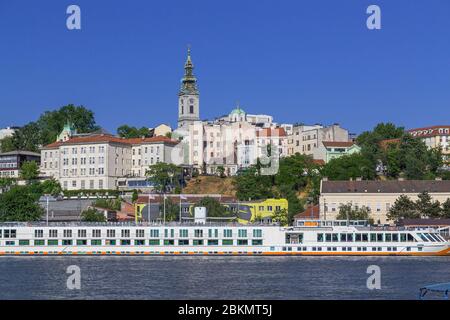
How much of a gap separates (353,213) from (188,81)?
72.5 metres

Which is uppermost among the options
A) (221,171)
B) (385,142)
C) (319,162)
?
(385,142)

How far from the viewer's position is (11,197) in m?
97.4

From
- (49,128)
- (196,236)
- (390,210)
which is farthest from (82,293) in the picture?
(49,128)

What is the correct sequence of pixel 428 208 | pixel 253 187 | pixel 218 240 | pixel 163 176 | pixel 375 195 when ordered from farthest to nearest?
pixel 163 176 < pixel 253 187 < pixel 375 195 < pixel 428 208 < pixel 218 240

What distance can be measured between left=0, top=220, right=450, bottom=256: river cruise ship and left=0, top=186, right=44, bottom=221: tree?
22.2 metres

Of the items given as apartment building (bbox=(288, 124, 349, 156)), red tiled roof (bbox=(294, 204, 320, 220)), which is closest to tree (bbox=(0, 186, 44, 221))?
red tiled roof (bbox=(294, 204, 320, 220))

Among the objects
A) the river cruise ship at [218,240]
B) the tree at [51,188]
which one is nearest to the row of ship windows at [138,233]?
the river cruise ship at [218,240]

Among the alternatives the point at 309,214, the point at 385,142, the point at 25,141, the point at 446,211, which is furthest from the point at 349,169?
the point at 25,141

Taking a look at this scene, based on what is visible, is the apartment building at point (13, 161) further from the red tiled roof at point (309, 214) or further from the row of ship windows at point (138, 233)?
the row of ship windows at point (138, 233)

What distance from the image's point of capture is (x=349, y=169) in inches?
4377

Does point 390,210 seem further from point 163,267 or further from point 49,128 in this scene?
point 49,128

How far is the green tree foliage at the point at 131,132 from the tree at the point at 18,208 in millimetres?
59015

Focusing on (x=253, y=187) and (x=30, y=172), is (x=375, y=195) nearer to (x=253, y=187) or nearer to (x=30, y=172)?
(x=253, y=187)

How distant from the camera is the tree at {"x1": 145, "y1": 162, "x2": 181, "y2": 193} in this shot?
11957 centimetres
